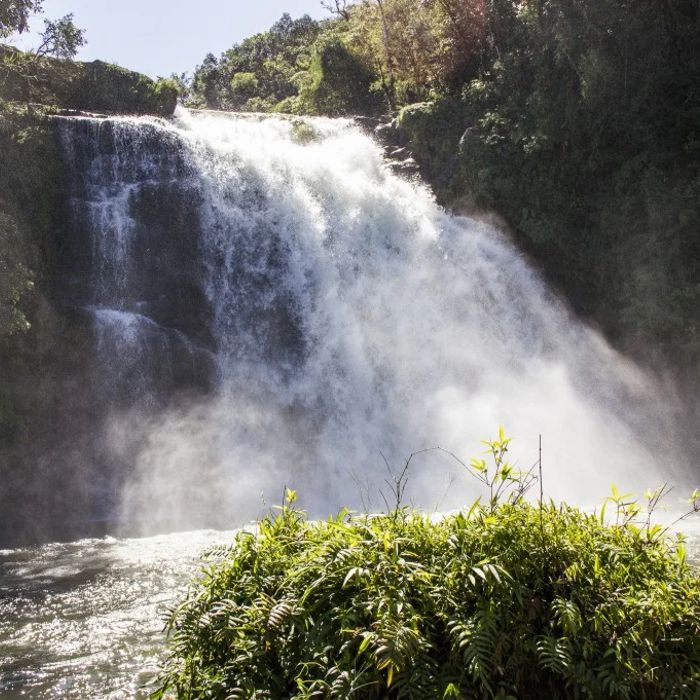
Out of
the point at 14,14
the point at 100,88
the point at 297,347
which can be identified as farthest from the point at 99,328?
the point at 100,88

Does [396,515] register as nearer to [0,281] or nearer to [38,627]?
[38,627]

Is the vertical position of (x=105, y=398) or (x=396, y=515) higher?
(x=396, y=515)

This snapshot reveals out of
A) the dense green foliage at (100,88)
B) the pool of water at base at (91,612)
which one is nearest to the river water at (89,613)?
the pool of water at base at (91,612)

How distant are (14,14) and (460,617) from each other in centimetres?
2184

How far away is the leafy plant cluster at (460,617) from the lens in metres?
3.28

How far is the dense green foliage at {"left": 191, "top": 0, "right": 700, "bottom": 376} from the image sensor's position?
64.3 feet

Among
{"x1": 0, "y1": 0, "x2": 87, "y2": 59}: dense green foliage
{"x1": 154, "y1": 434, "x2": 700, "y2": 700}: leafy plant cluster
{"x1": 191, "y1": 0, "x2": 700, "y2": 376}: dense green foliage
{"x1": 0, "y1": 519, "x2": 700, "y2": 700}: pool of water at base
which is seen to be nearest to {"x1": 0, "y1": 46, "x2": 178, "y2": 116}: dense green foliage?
{"x1": 0, "y1": 0, "x2": 87, "y2": 59}: dense green foliage

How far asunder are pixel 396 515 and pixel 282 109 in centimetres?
4550

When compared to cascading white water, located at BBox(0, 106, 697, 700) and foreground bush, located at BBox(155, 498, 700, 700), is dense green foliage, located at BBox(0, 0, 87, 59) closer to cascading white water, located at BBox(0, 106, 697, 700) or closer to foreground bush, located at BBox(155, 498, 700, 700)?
cascading white water, located at BBox(0, 106, 697, 700)

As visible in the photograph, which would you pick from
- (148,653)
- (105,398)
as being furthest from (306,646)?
(105,398)

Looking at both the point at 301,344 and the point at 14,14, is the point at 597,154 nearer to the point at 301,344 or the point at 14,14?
the point at 301,344

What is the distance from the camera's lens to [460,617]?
3410 mm

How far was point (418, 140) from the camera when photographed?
25969mm

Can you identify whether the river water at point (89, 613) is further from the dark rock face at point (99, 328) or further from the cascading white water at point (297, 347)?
the dark rock face at point (99, 328)
